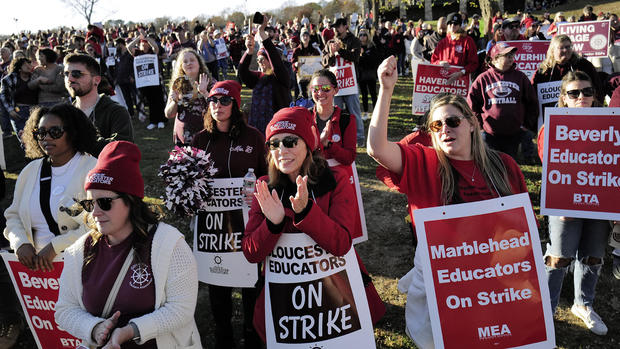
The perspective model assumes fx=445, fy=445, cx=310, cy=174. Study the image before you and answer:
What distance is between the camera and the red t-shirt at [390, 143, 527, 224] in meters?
2.86

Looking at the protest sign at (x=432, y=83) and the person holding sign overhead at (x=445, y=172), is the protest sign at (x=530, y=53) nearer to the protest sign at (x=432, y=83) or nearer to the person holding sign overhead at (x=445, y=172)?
the protest sign at (x=432, y=83)

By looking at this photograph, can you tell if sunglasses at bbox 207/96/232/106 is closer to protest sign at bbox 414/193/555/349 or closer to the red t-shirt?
the red t-shirt

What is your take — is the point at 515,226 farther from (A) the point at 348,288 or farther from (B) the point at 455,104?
(A) the point at 348,288

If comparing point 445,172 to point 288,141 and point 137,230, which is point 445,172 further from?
point 137,230

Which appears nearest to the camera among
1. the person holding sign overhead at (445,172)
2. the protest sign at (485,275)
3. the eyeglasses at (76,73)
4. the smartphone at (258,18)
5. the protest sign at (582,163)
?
the protest sign at (485,275)

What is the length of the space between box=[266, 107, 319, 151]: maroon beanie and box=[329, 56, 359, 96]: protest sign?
6.93 metres

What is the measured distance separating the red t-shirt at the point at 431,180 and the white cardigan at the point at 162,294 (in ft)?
4.70

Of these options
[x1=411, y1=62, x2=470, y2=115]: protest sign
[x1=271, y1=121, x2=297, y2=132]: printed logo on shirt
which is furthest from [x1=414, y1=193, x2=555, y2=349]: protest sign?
[x1=411, y1=62, x2=470, y2=115]: protest sign

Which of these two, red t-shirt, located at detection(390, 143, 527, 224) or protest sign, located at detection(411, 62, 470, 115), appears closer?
red t-shirt, located at detection(390, 143, 527, 224)

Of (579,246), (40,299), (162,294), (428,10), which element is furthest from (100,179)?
(428,10)

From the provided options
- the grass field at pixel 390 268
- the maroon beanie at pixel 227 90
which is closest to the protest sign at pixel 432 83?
the grass field at pixel 390 268

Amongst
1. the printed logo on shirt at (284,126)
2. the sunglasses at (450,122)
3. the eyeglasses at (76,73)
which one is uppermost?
the eyeglasses at (76,73)

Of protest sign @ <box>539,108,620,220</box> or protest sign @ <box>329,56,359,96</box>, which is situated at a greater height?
protest sign @ <box>329,56,359,96</box>

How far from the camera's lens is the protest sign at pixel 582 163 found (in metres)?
3.73
